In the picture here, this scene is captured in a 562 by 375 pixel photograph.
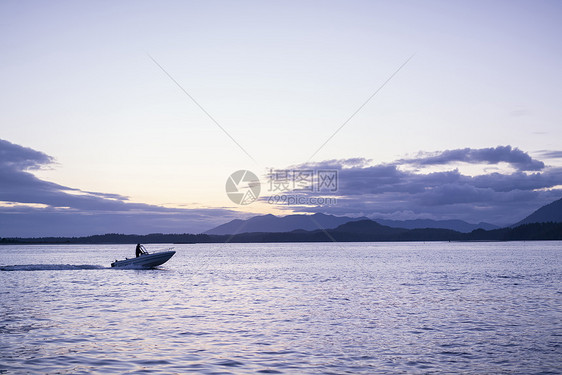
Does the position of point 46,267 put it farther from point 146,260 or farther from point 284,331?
point 284,331

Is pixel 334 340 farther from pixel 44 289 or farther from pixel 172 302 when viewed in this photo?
pixel 44 289

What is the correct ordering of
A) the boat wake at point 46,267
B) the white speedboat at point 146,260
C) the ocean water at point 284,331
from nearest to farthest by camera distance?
the ocean water at point 284,331
the white speedboat at point 146,260
the boat wake at point 46,267

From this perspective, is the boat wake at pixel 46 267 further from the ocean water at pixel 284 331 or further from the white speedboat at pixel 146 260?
the ocean water at pixel 284 331

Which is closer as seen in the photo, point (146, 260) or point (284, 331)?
point (284, 331)

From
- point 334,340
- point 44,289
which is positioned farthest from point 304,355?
point 44,289

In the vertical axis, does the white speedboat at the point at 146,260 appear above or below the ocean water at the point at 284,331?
above

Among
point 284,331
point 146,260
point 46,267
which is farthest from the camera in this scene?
point 46,267

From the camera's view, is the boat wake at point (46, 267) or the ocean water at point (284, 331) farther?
the boat wake at point (46, 267)

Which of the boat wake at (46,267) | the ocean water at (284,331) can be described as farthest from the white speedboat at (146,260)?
the ocean water at (284,331)

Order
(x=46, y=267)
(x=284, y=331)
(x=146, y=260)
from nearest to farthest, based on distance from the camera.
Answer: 1. (x=284, y=331)
2. (x=146, y=260)
3. (x=46, y=267)

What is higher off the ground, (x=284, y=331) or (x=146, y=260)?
(x=146, y=260)

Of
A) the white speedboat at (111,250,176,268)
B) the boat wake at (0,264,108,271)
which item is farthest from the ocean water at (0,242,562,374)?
the boat wake at (0,264,108,271)

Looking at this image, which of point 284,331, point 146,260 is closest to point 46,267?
point 146,260

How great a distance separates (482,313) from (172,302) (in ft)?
64.1
